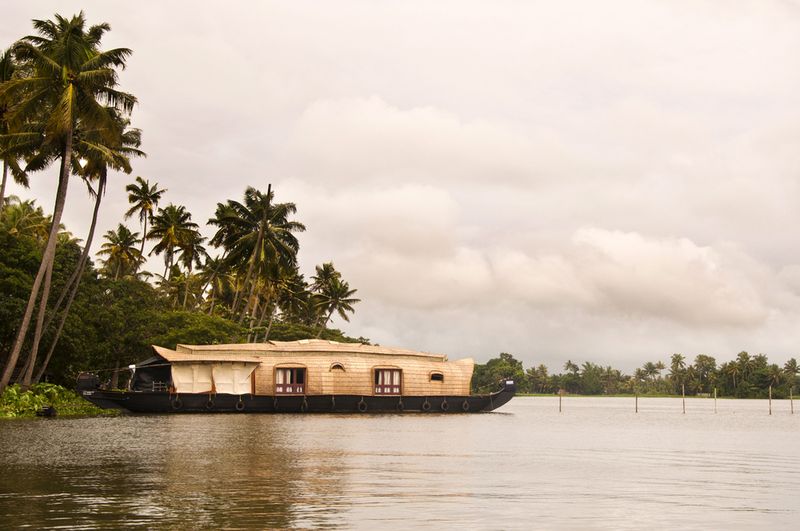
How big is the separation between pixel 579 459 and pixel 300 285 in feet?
225

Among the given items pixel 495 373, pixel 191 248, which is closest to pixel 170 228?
pixel 191 248

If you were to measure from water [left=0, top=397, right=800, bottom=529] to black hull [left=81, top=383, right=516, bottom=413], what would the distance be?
47.0 ft

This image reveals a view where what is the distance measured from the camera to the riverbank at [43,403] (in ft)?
136

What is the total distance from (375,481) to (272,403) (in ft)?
120

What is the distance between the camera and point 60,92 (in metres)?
39.2

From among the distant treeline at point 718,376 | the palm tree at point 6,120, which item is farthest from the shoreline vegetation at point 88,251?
the distant treeline at point 718,376

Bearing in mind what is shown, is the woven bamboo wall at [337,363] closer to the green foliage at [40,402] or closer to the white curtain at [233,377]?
the white curtain at [233,377]

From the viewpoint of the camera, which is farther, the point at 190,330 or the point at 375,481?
the point at 190,330

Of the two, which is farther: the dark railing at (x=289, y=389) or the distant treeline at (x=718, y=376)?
the distant treeline at (x=718, y=376)

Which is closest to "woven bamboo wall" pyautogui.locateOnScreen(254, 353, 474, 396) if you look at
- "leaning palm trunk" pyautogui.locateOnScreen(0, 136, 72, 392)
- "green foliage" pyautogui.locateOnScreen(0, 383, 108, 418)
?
"green foliage" pyautogui.locateOnScreen(0, 383, 108, 418)

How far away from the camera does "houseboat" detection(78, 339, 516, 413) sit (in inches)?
2076

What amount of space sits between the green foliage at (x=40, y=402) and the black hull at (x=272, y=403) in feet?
2.44

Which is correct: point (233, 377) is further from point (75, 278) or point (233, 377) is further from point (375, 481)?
point (375, 481)

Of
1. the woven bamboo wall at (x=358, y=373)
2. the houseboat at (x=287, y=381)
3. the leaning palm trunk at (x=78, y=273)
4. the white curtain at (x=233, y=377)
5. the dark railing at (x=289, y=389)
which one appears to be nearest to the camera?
the leaning palm trunk at (x=78, y=273)
